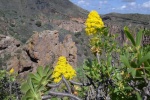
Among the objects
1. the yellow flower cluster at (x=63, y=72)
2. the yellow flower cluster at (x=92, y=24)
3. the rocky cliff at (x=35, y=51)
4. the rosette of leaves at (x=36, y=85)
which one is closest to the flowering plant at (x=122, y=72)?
the rosette of leaves at (x=36, y=85)

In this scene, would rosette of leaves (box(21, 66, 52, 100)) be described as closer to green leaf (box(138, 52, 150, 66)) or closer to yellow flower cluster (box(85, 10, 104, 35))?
green leaf (box(138, 52, 150, 66))

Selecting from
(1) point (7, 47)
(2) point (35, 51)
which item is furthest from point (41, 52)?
(1) point (7, 47)

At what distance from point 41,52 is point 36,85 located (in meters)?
Result: 29.2

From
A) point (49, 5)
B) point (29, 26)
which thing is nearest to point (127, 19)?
point (49, 5)

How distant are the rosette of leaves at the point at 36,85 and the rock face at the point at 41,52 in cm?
2584

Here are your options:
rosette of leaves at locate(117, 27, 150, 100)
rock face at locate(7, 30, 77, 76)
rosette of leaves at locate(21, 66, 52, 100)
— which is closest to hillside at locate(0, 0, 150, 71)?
rock face at locate(7, 30, 77, 76)

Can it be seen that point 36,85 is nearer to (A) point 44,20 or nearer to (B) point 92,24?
(B) point 92,24

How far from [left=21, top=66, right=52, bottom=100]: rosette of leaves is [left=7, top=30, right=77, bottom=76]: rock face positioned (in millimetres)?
25835

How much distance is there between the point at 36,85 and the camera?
1467 millimetres

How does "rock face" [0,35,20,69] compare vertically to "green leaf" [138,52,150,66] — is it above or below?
below

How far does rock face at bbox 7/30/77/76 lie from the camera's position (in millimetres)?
28734

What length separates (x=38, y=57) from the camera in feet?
98.9

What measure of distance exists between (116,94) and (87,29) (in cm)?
222

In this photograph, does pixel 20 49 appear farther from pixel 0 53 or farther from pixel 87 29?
pixel 87 29
